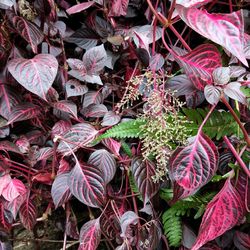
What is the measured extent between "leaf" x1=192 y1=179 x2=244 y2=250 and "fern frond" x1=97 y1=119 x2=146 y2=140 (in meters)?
0.26

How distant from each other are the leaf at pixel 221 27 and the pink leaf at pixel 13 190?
66 centimetres

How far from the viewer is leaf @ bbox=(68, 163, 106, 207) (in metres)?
0.93

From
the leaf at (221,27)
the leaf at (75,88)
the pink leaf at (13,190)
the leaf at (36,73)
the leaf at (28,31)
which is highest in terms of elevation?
the leaf at (221,27)

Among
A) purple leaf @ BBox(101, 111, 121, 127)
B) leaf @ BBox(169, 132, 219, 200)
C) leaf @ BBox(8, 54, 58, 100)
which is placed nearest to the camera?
leaf @ BBox(169, 132, 219, 200)

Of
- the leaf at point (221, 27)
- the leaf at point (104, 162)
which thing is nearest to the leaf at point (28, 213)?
the leaf at point (104, 162)

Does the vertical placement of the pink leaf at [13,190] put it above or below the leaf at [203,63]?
below

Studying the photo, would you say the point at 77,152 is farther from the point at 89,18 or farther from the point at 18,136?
the point at 89,18

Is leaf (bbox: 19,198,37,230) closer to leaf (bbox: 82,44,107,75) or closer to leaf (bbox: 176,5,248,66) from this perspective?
leaf (bbox: 82,44,107,75)

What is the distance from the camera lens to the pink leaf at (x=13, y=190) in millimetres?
1011

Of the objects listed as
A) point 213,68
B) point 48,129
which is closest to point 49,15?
point 48,129

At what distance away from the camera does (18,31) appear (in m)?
1.08

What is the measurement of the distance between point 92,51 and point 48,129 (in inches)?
11.6

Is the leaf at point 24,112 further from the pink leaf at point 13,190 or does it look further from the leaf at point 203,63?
the leaf at point 203,63

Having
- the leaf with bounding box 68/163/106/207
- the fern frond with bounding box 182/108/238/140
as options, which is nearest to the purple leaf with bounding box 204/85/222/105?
the fern frond with bounding box 182/108/238/140
